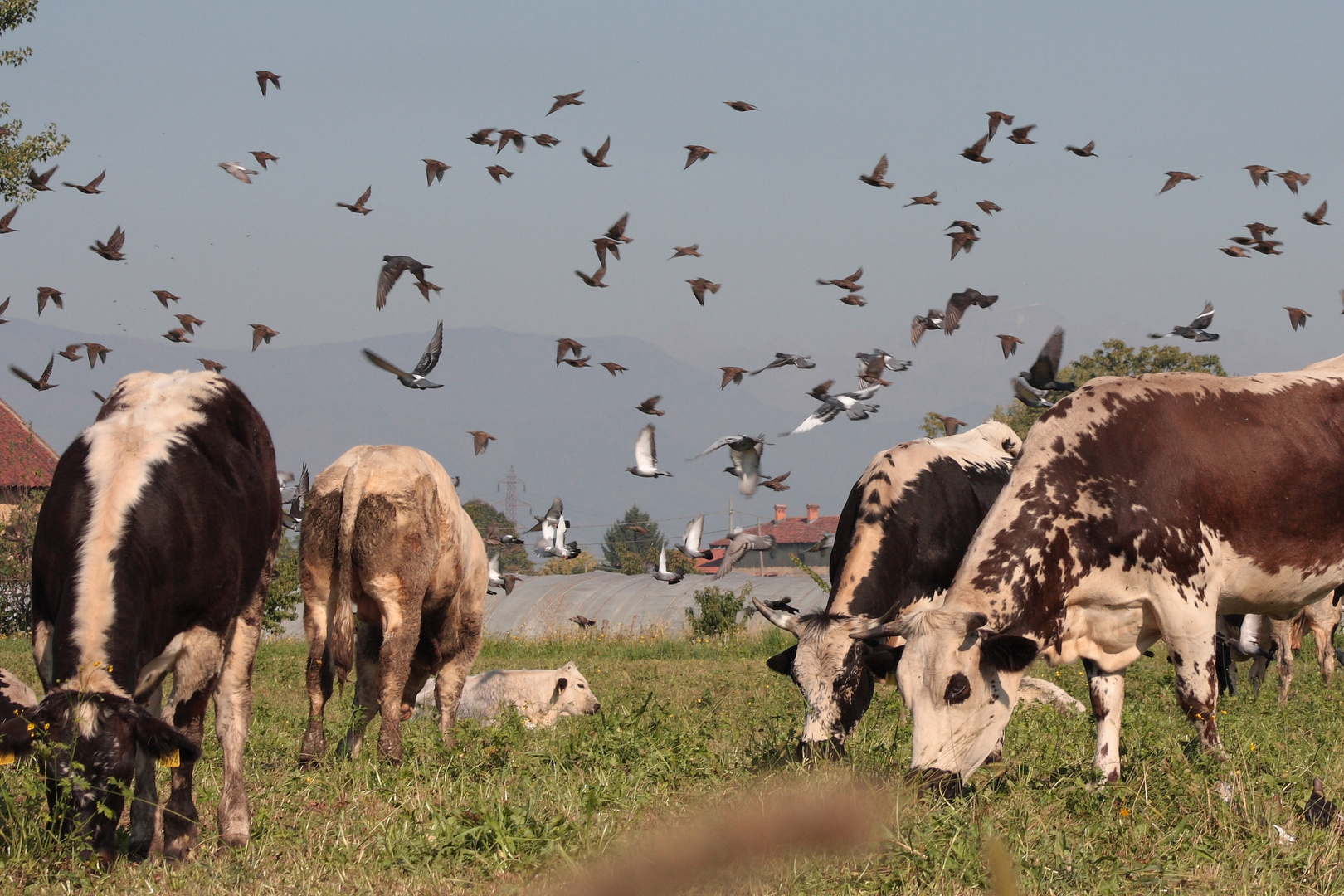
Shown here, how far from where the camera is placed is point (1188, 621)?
705cm

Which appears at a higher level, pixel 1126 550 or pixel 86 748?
pixel 1126 550

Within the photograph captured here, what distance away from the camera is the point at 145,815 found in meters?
5.57

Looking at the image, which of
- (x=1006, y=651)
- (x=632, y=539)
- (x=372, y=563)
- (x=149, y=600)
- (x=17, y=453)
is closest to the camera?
(x=149, y=600)

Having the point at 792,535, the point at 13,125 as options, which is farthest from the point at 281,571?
the point at 792,535

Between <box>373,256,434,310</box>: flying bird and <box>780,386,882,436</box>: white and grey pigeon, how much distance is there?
4.30 metres

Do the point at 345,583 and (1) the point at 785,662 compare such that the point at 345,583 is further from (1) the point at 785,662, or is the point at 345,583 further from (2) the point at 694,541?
(2) the point at 694,541

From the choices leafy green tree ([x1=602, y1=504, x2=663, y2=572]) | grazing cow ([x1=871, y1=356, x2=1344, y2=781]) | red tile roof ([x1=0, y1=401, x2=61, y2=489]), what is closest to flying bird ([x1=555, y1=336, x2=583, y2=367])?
grazing cow ([x1=871, y1=356, x2=1344, y2=781])

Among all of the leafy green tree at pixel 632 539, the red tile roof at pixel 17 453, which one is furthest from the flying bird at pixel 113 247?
the leafy green tree at pixel 632 539

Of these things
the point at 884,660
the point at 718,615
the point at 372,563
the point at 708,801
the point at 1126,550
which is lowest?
the point at 718,615

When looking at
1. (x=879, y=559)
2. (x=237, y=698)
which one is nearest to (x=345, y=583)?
(x=237, y=698)

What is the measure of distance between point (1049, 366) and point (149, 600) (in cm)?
747

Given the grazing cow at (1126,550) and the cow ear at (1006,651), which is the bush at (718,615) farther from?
the cow ear at (1006,651)

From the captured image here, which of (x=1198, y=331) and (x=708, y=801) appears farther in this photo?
(x=1198, y=331)

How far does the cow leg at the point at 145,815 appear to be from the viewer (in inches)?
214
